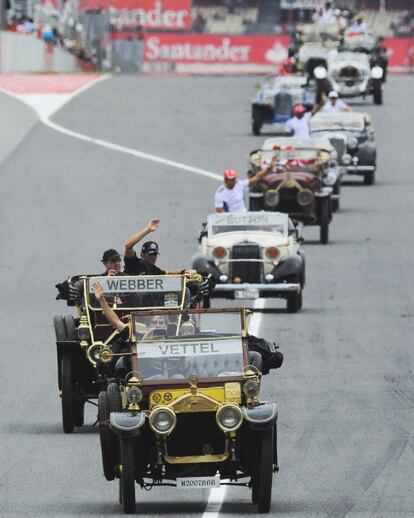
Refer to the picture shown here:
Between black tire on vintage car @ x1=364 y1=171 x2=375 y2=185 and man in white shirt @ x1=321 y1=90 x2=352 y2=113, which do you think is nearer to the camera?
black tire on vintage car @ x1=364 y1=171 x2=375 y2=185

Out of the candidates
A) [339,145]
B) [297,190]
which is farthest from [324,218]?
[339,145]

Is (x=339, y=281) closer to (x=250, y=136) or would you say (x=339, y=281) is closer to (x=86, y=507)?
(x=86, y=507)

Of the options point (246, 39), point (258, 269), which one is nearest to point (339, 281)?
point (258, 269)

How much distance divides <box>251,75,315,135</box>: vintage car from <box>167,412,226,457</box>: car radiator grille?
32473 millimetres

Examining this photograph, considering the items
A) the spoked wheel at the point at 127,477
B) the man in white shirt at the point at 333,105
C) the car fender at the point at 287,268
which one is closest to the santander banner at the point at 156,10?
the man in white shirt at the point at 333,105

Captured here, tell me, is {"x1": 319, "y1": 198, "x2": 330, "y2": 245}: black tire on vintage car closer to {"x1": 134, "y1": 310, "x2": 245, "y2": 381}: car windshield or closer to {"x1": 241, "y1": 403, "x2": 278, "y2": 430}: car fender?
{"x1": 134, "y1": 310, "x2": 245, "y2": 381}: car windshield

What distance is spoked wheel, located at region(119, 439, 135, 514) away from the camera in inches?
501

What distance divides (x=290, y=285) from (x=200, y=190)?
14.2 m

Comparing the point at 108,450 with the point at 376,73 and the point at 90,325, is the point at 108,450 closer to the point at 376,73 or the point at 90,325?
the point at 90,325

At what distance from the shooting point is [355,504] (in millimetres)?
13203

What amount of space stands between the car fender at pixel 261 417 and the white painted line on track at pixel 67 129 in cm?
2694

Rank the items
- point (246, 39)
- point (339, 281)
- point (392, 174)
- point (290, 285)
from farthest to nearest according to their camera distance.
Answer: point (246, 39) < point (392, 174) < point (339, 281) < point (290, 285)

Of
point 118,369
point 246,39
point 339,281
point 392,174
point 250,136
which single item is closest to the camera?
point 118,369

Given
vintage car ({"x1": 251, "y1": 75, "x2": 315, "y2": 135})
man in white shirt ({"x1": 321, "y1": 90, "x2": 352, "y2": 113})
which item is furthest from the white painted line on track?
vintage car ({"x1": 251, "y1": 75, "x2": 315, "y2": 135})
